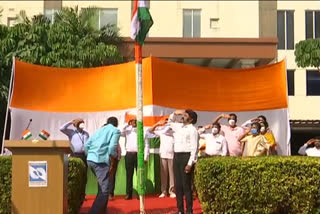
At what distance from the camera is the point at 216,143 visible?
1149 cm

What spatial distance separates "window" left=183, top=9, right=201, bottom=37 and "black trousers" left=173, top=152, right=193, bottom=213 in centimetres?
1791

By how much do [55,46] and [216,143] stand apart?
8893 mm

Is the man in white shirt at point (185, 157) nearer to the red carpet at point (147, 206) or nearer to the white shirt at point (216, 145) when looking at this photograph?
the red carpet at point (147, 206)

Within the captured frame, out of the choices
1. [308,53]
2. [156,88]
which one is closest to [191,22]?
[308,53]

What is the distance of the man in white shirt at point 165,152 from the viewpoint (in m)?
11.9

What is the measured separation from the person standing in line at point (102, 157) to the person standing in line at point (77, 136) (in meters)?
2.02

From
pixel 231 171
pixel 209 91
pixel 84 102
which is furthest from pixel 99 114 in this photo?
pixel 231 171

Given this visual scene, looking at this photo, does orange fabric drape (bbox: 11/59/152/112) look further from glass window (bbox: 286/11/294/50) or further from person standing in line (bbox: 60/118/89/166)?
glass window (bbox: 286/11/294/50)

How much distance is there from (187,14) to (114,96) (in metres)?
14.7

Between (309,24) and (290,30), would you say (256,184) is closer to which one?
(290,30)

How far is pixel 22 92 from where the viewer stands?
13000mm

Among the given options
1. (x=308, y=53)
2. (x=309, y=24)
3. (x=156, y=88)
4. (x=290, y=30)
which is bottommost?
(x=156, y=88)

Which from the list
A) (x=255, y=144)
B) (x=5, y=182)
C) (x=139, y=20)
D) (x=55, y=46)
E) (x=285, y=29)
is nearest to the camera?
(x=5, y=182)

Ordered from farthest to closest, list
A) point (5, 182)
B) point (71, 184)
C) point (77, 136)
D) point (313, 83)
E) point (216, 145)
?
point (313, 83) < point (77, 136) < point (216, 145) < point (71, 184) < point (5, 182)
